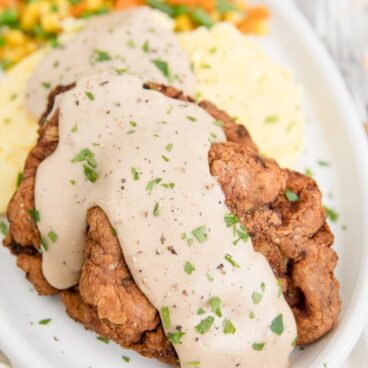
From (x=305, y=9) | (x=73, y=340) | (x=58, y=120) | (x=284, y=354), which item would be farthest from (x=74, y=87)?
(x=305, y=9)

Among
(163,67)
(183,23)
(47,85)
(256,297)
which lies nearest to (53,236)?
(256,297)

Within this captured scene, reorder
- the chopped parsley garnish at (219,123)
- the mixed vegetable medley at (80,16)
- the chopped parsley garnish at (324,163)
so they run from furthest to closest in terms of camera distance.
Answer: the mixed vegetable medley at (80,16), the chopped parsley garnish at (324,163), the chopped parsley garnish at (219,123)

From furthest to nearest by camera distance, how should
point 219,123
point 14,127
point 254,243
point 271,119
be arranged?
1. point 271,119
2. point 14,127
3. point 219,123
4. point 254,243

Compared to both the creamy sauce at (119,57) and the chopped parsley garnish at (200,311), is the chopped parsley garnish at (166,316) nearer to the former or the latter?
the chopped parsley garnish at (200,311)

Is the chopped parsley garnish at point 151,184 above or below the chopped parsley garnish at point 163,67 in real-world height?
above

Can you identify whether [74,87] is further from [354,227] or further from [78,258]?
[354,227]

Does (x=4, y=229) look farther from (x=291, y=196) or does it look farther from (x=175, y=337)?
(x=291, y=196)

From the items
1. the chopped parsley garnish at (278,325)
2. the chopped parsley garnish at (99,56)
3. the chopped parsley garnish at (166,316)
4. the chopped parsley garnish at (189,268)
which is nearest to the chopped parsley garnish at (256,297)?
the chopped parsley garnish at (278,325)
